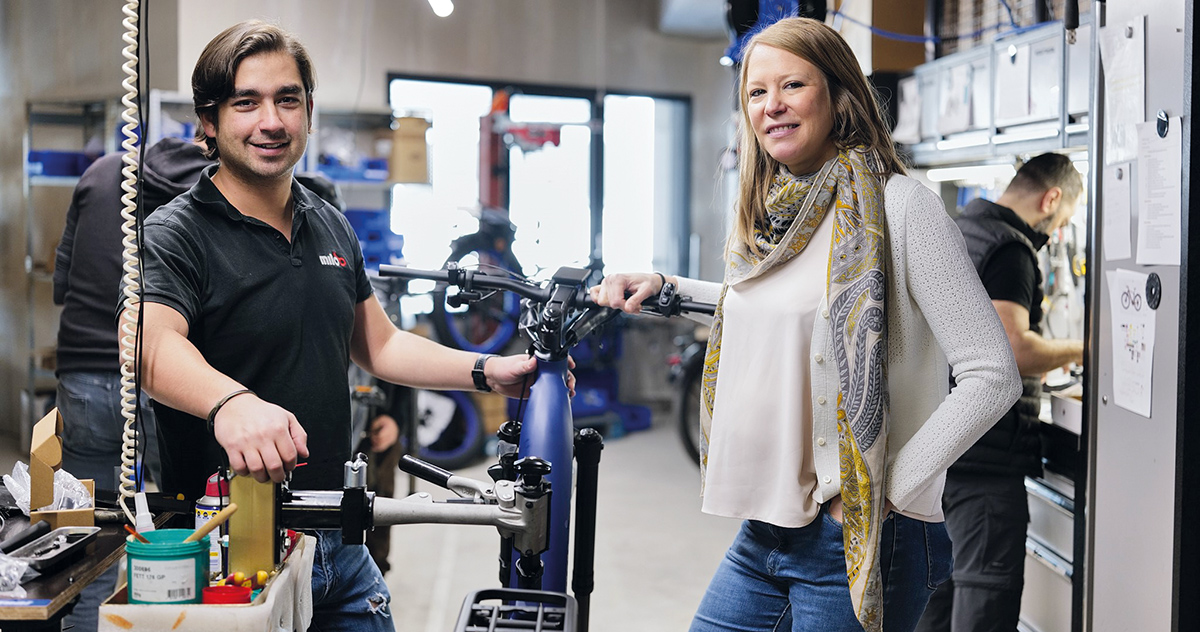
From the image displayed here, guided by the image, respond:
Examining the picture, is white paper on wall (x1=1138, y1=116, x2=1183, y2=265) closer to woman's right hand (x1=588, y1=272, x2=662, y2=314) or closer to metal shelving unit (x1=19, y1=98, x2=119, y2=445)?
woman's right hand (x1=588, y1=272, x2=662, y2=314)

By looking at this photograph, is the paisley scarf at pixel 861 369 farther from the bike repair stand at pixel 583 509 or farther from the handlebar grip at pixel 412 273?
the handlebar grip at pixel 412 273

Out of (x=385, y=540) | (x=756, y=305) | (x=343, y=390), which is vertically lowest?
(x=385, y=540)

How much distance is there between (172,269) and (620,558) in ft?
10.8

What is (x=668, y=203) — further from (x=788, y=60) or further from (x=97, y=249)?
(x=788, y=60)

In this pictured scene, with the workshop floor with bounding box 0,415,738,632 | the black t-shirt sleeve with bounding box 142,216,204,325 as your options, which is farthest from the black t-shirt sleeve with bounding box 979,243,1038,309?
the black t-shirt sleeve with bounding box 142,216,204,325

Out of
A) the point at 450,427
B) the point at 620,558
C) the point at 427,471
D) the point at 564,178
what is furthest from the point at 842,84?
the point at 564,178

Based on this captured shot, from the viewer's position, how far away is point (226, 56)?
5.31ft

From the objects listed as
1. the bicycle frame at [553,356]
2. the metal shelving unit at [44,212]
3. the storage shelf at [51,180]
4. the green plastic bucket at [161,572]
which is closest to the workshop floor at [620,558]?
the metal shelving unit at [44,212]

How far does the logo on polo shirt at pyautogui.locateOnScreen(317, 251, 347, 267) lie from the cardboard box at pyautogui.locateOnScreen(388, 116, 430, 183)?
11.8ft

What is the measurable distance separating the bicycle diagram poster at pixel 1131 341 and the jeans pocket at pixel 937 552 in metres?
0.81

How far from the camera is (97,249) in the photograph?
9.81 ft

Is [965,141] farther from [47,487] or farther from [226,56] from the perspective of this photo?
[47,487]

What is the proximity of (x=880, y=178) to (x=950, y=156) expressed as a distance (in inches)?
90.8

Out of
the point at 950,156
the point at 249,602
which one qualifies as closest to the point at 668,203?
the point at 950,156
